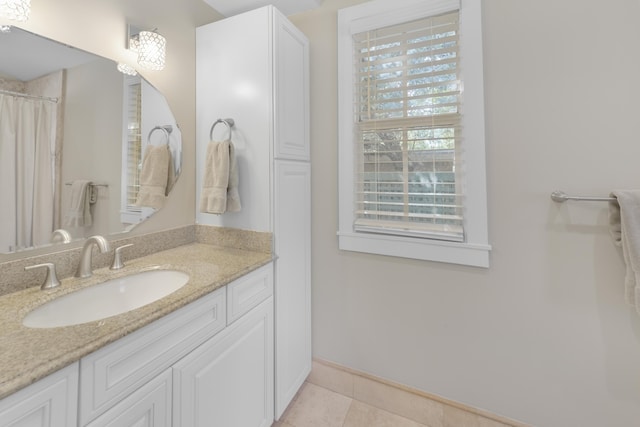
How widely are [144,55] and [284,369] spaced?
1.70 meters

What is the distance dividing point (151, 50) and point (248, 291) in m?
1.21

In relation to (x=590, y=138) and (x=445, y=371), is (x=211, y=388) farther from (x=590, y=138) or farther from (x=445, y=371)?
(x=590, y=138)

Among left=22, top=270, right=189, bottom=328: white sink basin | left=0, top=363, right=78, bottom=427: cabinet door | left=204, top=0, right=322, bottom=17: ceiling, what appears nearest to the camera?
left=0, top=363, right=78, bottom=427: cabinet door

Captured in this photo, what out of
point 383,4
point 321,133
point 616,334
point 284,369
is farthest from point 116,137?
point 616,334

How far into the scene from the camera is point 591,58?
1.15 m

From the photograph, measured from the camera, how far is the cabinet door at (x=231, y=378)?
0.91 meters

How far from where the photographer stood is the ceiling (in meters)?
1.62

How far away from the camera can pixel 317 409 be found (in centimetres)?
156

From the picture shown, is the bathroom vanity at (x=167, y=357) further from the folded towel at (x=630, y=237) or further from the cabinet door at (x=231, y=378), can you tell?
the folded towel at (x=630, y=237)

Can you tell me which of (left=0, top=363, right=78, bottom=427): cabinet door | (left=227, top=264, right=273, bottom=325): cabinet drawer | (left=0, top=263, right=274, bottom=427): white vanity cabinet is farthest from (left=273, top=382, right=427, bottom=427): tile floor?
(left=0, top=363, right=78, bottom=427): cabinet door

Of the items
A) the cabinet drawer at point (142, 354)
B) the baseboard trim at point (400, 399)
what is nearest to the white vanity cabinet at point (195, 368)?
the cabinet drawer at point (142, 354)

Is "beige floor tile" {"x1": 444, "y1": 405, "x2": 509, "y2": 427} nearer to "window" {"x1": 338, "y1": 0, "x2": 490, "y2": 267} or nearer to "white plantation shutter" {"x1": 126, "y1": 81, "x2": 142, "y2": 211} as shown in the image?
"window" {"x1": 338, "y1": 0, "x2": 490, "y2": 267}

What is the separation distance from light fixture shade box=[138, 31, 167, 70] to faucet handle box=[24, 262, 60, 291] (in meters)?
0.95

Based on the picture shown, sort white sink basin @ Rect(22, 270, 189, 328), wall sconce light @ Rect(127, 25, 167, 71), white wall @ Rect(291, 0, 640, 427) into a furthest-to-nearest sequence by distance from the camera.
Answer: wall sconce light @ Rect(127, 25, 167, 71), white wall @ Rect(291, 0, 640, 427), white sink basin @ Rect(22, 270, 189, 328)
